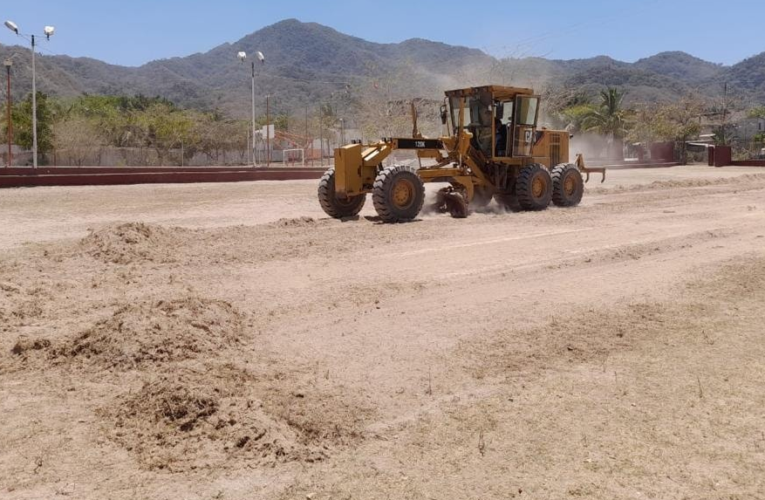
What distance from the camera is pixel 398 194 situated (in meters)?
14.2

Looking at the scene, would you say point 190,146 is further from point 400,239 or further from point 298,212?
point 400,239

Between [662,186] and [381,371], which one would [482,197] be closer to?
[662,186]

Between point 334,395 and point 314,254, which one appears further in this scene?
point 314,254

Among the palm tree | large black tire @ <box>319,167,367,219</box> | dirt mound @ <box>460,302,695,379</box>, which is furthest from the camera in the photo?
the palm tree

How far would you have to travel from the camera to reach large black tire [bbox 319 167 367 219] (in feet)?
49.5

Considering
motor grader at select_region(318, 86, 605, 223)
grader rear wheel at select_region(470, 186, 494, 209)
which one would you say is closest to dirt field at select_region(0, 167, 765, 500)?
motor grader at select_region(318, 86, 605, 223)

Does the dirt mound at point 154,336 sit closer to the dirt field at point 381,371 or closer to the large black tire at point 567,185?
the dirt field at point 381,371

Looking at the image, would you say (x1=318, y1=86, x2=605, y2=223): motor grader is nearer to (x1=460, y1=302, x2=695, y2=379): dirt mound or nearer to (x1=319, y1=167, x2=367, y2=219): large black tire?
(x1=319, y1=167, x2=367, y2=219): large black tire

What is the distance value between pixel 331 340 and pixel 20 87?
5479 inches

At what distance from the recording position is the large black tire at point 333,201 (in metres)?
15.1

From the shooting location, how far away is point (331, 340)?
20.5ft

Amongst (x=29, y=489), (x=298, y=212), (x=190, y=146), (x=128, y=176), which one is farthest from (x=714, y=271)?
(x=190, y=146)

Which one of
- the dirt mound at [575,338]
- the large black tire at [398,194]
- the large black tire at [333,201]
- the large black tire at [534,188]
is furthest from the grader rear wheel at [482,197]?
the dirt mound at [575,338]

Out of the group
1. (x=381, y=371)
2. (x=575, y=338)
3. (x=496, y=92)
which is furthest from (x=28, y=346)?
(x=496, y=92)
